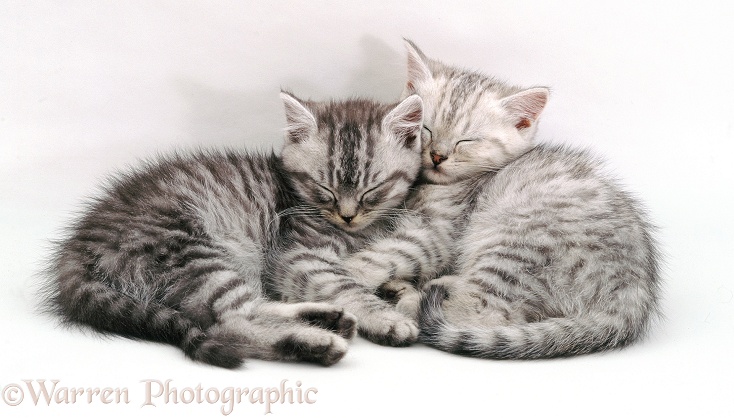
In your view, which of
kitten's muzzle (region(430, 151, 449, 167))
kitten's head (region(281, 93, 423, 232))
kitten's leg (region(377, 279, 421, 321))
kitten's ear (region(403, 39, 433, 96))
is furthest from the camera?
kitten's ear (region(403, 39, 433, 96))

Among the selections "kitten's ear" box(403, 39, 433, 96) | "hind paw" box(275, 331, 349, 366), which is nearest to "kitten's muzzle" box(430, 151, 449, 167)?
"kitten's ear" box(403, 39, 433, 96)

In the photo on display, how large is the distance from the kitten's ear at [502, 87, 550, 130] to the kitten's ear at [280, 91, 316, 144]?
829mm

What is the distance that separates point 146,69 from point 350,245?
133 cm

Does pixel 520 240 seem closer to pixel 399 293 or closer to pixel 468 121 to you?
pixel 399 293

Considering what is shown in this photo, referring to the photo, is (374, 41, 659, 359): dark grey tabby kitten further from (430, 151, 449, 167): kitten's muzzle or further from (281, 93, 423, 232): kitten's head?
(281, 93, 423, 232): kitten's head

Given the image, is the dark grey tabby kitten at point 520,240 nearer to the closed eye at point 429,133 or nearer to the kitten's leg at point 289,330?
the closed eye at point 429,133

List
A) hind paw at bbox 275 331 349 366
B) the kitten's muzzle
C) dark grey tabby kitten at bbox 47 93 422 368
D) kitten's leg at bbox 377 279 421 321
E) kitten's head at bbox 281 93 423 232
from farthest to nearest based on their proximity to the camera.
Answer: the kitten's muzzle, kitten's head at bbox 281 93 423 232, kitten's leg at bbox 377 279 421 321, dark grey tabby kitten at bbox 47 93 422 368, hind paw at bbox 275 331 349 366

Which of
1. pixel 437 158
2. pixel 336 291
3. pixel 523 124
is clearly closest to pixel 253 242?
pixel 336 291

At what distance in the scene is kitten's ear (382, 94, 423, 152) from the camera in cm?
299

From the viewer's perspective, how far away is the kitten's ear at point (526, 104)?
321 centimetres

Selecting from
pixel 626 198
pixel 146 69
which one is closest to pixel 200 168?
pixel 146 69

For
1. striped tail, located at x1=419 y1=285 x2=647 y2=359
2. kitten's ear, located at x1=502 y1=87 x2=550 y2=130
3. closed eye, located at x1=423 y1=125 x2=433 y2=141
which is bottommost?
striped tail, located at x1=419 y1=285 x2=647 y2=359

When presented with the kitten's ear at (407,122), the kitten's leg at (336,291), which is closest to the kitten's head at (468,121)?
the kitten's ear at (407,122)

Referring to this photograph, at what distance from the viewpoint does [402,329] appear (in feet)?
8.35
